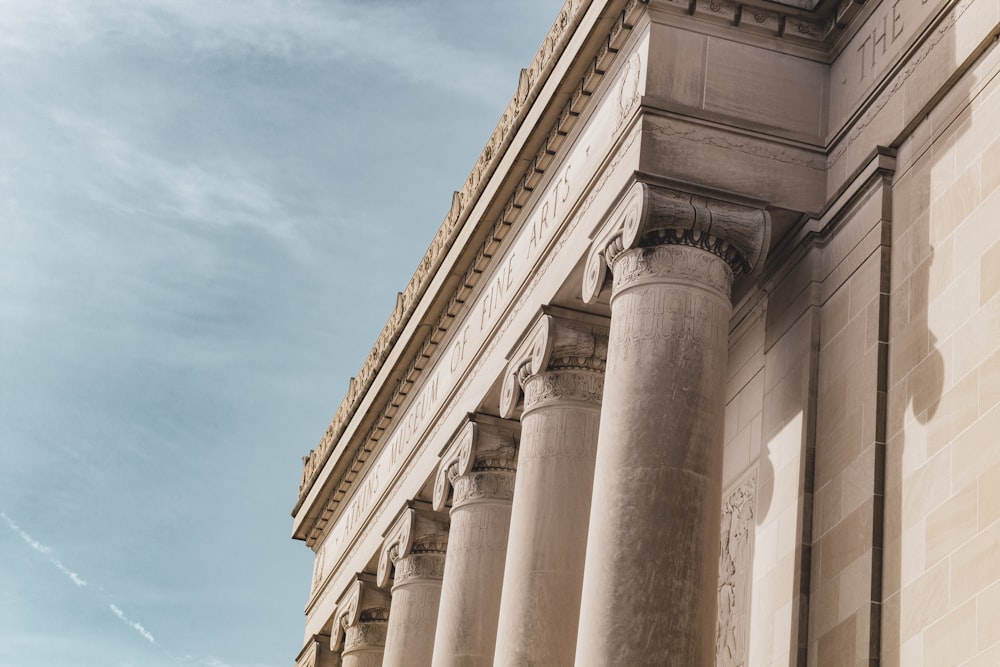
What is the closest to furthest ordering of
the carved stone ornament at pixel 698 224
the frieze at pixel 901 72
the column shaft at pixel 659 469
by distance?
the column shaft at pixel 659 469 < the frieze at pixel 901 72 < the carved stone ornament at pixel 698 224

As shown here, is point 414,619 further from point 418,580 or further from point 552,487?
point 552,487

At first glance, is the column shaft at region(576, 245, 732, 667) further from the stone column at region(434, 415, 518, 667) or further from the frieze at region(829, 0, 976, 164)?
the stone column at region(434, 415, 518, 667)

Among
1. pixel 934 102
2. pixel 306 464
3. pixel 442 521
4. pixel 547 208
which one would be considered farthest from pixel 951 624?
pixel 306 464

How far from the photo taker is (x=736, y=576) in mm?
31375

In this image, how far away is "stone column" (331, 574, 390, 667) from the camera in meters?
54.9

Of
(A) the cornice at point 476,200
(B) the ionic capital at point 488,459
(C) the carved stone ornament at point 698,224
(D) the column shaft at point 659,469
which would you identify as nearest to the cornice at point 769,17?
(A) the cornice at point 476,200

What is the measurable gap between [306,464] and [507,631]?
121 feet

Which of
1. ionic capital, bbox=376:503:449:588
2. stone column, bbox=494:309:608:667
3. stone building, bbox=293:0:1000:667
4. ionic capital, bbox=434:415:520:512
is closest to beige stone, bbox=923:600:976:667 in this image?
stone building, bbox=293:0:1000:667

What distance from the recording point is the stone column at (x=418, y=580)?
4769cm

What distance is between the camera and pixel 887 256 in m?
29.1

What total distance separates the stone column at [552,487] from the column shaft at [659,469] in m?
5.48

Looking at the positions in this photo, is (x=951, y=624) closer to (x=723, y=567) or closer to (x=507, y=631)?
(x=723, y=567)

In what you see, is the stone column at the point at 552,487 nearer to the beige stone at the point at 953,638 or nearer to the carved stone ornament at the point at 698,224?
the carved stone ornament at the point at 698,224

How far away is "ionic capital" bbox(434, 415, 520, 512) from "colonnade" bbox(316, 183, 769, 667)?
0.04 metres
